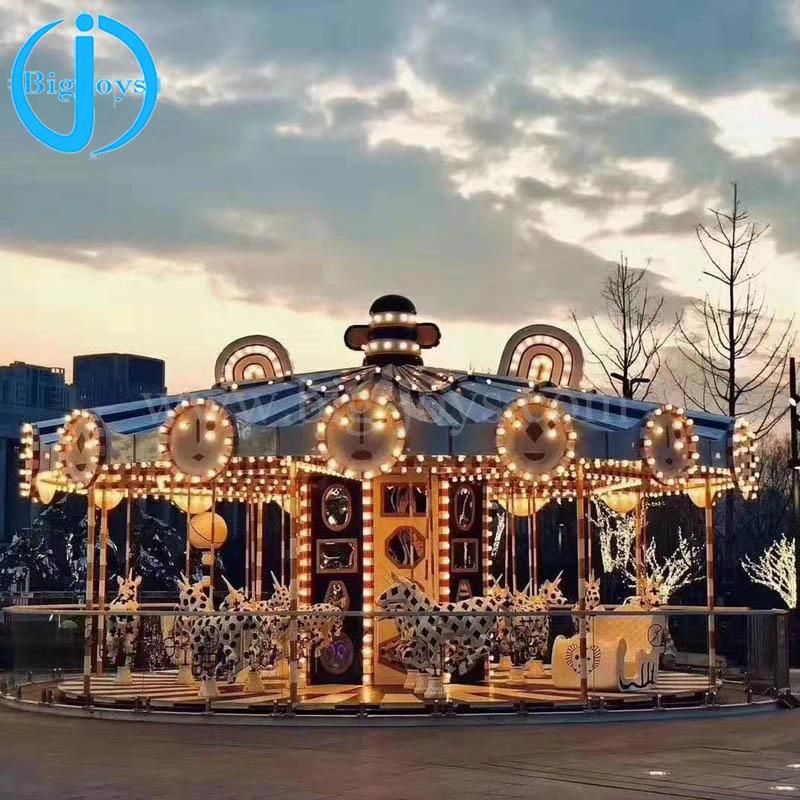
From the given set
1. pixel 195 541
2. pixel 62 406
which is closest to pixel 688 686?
pixel 195 541

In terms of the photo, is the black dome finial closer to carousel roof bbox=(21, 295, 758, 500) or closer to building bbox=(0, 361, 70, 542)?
carousel roof bbox=(21, 295, 758, 500)

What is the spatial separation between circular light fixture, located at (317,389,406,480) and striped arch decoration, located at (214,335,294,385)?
4528mm

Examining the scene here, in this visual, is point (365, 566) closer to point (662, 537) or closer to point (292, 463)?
point (292, 463)

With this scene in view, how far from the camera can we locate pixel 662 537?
48.2 m

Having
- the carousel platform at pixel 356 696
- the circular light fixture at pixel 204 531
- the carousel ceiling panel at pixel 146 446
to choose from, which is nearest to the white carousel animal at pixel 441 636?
the carousel platform at pixel 356 696

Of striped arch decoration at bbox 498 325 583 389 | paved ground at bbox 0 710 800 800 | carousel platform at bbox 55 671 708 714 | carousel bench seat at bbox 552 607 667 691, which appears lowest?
paved ground at bbox 0 710 800 800

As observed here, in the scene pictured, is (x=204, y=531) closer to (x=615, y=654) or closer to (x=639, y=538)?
(x=639, y=538)

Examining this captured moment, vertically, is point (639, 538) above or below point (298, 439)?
below

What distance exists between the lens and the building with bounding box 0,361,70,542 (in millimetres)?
81725

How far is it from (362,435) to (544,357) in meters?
4.72

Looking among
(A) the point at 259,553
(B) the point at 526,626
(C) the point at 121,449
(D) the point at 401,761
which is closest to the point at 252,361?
(A) the point at 259,553

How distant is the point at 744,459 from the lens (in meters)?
17.8

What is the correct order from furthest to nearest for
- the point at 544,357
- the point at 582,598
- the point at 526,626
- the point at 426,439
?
the point at 544,357 → the point at 526,626 → the point at 582,598 → the point at 426,439

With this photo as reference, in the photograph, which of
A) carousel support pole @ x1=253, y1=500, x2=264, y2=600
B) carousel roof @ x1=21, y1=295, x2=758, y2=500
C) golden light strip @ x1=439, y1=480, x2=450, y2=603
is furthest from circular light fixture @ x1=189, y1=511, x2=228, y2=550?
golden light strip @ x1=439, y1=480, x2=450, y2=603
